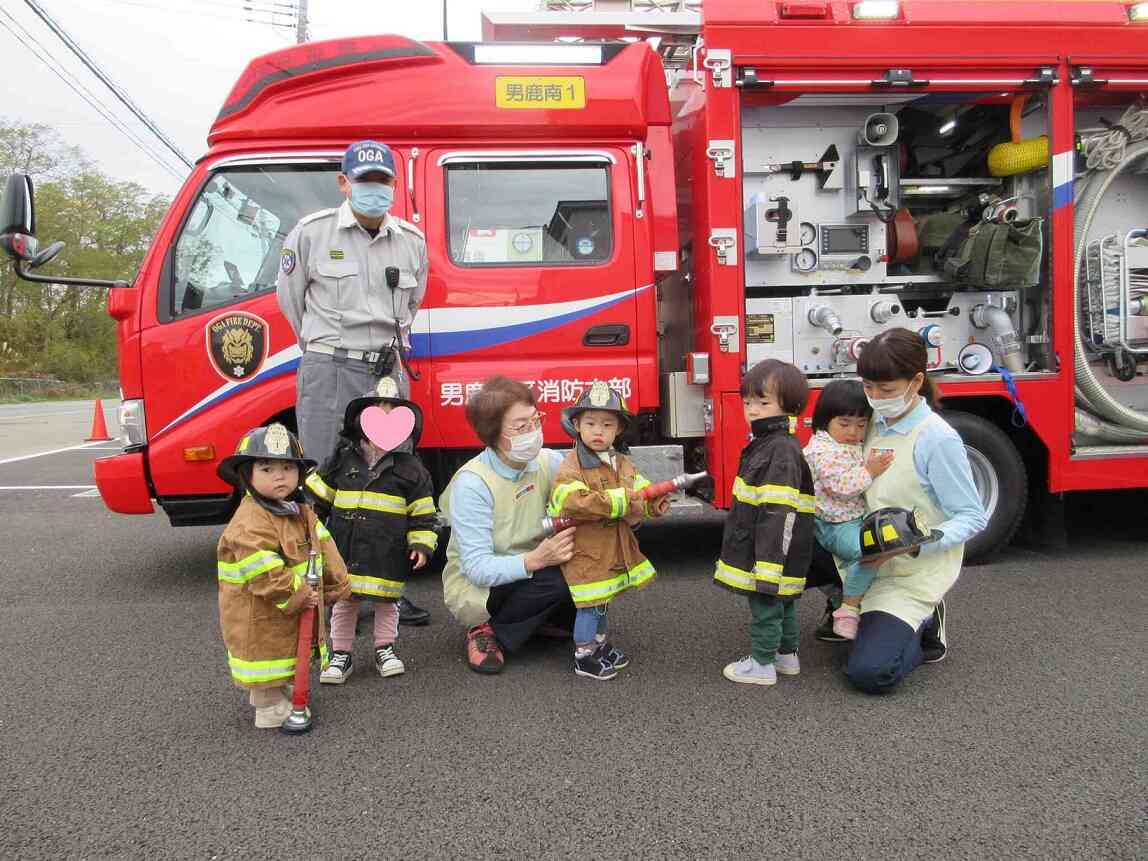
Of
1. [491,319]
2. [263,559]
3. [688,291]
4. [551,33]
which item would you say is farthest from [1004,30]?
[263,559]

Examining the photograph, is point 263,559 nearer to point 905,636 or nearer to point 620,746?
point 620,746

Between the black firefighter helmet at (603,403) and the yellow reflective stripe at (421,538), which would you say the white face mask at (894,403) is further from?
the yellow reflective stripe at (421,538)

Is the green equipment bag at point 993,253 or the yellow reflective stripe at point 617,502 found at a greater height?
the green equipment bag at point 993,253

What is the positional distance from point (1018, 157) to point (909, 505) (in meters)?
2.69

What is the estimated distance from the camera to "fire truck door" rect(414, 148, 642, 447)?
443 cm

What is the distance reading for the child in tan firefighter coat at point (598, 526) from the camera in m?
3.19

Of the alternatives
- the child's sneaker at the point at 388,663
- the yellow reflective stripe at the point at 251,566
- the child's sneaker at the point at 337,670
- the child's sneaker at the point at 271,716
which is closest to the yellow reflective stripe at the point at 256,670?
the child's sneaker at the point at 271,716

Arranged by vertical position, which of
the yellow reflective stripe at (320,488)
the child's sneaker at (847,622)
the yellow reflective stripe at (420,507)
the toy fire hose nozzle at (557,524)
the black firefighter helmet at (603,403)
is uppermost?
the black firefighter helmet at (603,403)

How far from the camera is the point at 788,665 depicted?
3270mm

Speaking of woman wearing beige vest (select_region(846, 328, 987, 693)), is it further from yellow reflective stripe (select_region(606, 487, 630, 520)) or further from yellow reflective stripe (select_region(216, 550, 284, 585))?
yellow reflective stripe (select_region(216, 550, 284, 585))

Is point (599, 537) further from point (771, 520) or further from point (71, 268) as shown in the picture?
point (71, 268)

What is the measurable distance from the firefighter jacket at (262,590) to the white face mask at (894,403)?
2.13 meters

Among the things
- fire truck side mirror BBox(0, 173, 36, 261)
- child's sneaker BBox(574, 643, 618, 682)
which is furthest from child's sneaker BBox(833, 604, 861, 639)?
fire truck side mirror BBox(0, 173, 36, 261)

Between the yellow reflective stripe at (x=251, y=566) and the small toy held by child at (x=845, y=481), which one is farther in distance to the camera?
the small toy held by child at (x=845, y=481)
